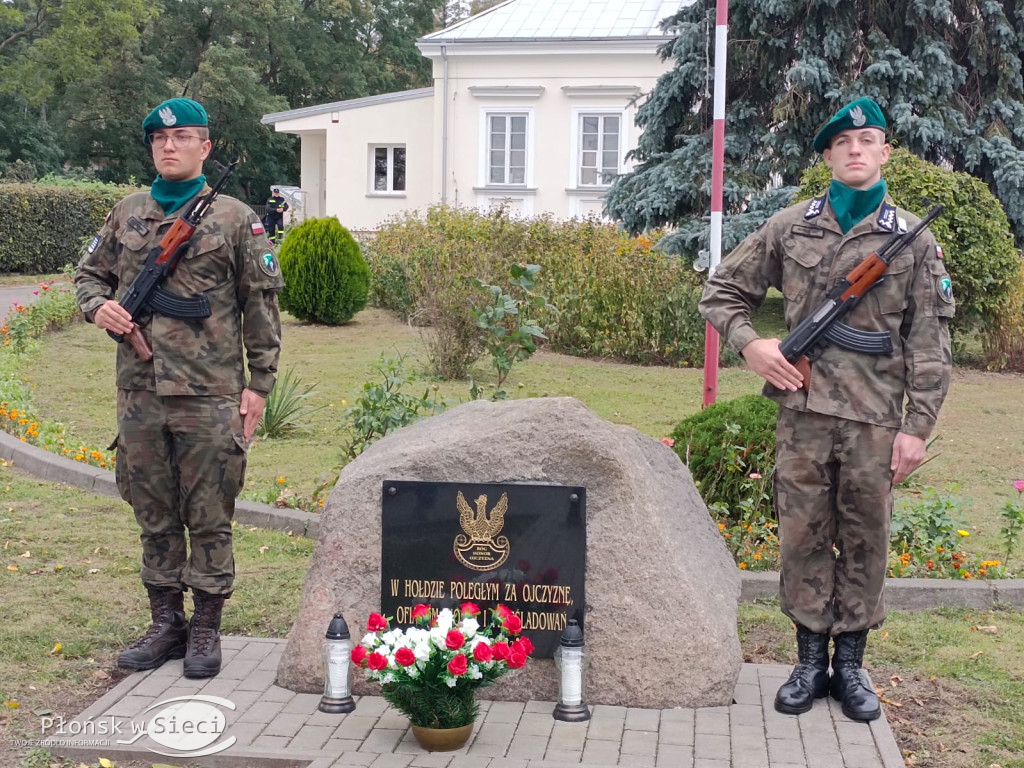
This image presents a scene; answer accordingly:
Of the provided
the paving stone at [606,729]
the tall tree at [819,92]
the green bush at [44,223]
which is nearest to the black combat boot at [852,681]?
the paving stone at [606,729]

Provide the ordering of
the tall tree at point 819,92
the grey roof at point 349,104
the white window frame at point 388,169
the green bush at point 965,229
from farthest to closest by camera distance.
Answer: the white window frame at point 388,169
the grey roof at point 349,104
the tall tree at point 819,92
the green bush at point 965,229

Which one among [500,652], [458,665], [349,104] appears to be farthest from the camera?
[349,104]

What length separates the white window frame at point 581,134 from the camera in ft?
83.4

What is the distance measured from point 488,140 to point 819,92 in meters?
11.8

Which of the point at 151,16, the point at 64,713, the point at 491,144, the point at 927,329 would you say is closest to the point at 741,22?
the point at 491,144

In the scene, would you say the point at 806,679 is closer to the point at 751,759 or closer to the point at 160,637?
the point at 751,759

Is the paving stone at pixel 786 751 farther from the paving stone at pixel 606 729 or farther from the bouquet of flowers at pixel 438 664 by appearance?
the bouquet of flowers at pixel 438 664

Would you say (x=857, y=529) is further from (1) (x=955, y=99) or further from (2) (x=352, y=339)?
(1) (x=955, y=99)

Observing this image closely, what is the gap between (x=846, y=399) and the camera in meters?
3.98

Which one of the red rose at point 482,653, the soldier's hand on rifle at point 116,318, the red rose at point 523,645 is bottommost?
the red rose at point 523,645

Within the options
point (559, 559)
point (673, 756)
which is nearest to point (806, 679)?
point (673, 756)

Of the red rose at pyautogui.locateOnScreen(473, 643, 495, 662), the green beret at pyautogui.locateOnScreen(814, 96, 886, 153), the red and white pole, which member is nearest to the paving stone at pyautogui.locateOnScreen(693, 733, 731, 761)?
the red rose at pyautogui.locateOnScreen(473, 643, 495, 662)

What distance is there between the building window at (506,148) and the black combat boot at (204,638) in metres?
22.3

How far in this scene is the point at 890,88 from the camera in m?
15.5
